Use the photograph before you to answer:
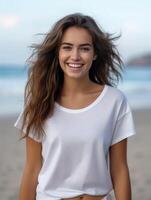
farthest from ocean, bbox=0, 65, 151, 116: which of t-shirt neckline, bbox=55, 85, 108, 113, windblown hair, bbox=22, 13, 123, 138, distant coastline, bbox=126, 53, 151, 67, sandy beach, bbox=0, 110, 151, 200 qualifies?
t-shirt neckline, bbox=55, 85, 108, 113

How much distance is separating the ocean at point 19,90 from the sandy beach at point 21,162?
96cm

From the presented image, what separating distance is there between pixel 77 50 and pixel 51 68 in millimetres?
194

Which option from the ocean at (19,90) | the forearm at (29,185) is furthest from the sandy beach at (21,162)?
the forearm at (29,185)

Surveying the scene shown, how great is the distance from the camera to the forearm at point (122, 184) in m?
2.21

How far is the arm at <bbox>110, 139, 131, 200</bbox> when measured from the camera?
2.21 meters

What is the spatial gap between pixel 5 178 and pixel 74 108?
11.2 feet

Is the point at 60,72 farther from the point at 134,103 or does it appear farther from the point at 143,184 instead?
the point at 134,103

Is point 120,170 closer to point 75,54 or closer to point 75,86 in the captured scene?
point 75,86

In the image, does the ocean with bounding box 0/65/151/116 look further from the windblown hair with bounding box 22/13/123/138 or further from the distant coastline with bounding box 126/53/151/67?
the windblown hair with bounding box 22/13/123/138

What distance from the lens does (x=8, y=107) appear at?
11.0 m

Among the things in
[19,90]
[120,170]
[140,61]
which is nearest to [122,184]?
[120,170]

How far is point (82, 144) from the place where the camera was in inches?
82.8

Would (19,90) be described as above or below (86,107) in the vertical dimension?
below

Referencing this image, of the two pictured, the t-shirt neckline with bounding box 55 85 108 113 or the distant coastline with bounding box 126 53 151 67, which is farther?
the distant coastline with bounding box 126 53 151 67
